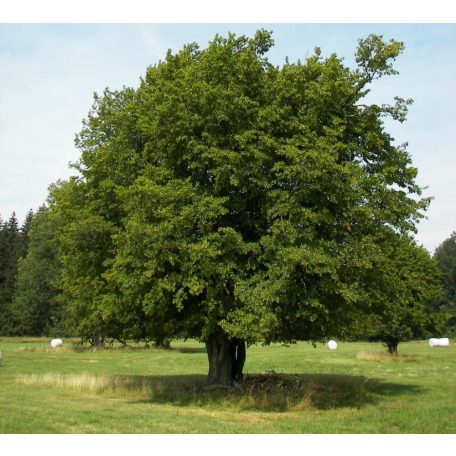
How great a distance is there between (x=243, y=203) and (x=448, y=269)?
133 metres

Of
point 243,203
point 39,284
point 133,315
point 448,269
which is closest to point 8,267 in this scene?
point 39,284

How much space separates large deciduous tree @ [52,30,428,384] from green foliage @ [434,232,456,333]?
10399cm

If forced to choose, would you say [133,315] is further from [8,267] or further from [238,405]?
[8,267]

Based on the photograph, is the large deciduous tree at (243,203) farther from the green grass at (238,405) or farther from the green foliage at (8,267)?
the green foliage at (8,267)

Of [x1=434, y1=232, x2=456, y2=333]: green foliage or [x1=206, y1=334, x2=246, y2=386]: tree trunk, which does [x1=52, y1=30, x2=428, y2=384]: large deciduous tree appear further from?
[x1=434, y1=232, x2=456, y2=333]: green foliage

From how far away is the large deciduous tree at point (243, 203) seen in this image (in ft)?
57.6

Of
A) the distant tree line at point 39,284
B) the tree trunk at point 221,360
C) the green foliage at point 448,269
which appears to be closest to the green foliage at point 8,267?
the distant tree line at point 39,284

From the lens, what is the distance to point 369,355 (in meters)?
43.3

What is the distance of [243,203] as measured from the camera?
1952 centimetres

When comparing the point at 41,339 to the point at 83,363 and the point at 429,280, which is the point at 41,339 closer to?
the point at 83,363

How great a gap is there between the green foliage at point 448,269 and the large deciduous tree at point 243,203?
104m

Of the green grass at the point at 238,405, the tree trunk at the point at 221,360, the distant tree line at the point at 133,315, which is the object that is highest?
the distant tree line at the point at 133,315

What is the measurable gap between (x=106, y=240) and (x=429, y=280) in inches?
1147

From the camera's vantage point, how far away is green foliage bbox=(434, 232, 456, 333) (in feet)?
404
